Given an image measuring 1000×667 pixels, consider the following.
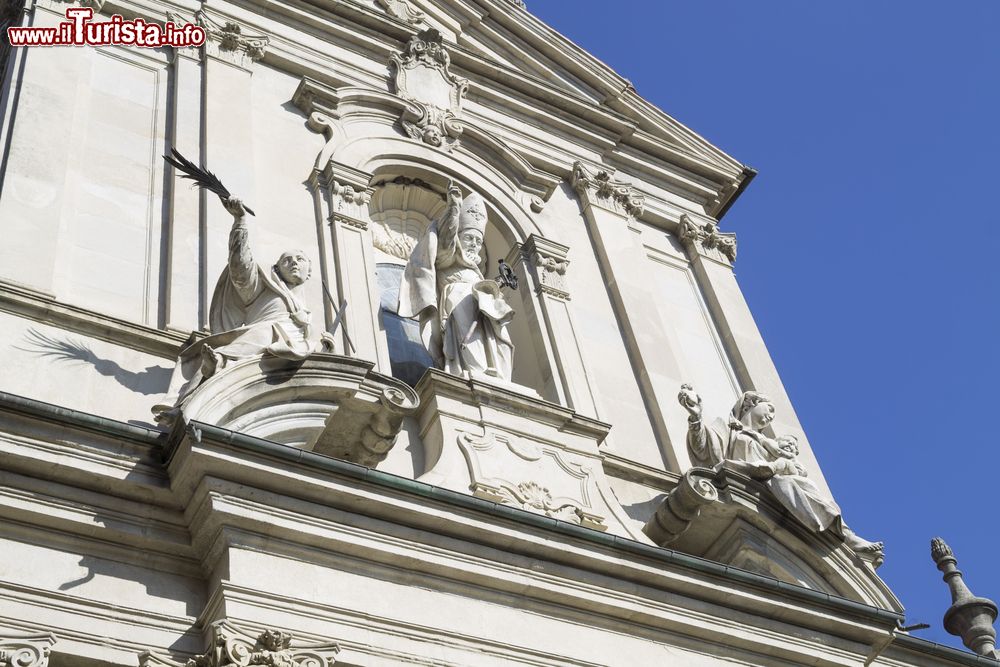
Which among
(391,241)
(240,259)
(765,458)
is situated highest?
(391,241)

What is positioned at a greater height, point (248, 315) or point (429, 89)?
point (429, 89)

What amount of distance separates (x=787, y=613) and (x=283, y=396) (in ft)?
13.7

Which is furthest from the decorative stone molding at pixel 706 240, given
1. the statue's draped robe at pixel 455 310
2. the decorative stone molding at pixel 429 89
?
the statue's draped robe at pixel 455 310

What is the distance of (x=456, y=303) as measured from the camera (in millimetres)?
12867

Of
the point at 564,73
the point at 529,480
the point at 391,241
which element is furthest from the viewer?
the point at 564,73

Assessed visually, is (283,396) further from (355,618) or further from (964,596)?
(964,596)

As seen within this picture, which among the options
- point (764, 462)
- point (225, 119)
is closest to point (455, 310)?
point (764, 462)

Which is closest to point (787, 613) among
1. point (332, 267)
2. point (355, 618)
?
point (355, 618)

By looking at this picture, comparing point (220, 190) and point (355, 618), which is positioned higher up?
point (220, 190)

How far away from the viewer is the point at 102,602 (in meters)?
8.61

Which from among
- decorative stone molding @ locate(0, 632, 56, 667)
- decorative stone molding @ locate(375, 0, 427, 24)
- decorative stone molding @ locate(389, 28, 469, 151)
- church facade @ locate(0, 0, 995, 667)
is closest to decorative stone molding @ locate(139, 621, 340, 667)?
church facade @ locate(0, 0, 995, 667)

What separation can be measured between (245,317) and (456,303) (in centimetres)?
232

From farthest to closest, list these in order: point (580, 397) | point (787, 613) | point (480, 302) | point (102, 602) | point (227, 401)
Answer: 1. point (580, 397)
2. point (480, 302)
3. point (787, 613)
4. point (227, 401)
5. point (102, 602)

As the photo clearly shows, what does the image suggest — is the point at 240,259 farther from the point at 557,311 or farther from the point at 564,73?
the point at 564,73
